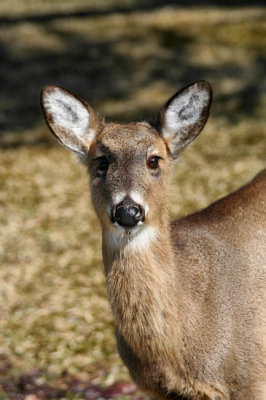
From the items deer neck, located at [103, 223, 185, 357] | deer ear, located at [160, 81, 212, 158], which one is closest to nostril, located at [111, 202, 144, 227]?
deer neck, located at [103, 223, 185, 357]

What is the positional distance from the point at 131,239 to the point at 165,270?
1.17 ft

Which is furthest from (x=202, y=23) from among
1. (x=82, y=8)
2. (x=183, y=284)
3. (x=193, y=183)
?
(x=183, y=284)

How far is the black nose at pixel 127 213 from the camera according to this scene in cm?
452

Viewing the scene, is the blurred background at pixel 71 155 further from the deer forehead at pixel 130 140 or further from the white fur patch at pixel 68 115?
the deer forehead at pixel 130 140

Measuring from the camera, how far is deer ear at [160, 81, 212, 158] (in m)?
5.36

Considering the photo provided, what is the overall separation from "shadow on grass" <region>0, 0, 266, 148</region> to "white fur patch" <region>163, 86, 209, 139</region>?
873cm

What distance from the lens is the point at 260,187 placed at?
19.7ft

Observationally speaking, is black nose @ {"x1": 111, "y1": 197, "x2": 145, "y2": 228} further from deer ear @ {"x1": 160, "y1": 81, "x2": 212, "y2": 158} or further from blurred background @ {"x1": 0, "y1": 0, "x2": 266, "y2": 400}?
blurred background @ {"x1": 0, "y1": 0, "x2": 266, "y2": 400}

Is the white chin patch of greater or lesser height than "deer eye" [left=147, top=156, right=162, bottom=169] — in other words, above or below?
below

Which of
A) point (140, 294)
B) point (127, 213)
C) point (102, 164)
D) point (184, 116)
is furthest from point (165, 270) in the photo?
point (184, 116)

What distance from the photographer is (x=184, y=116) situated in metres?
5.39

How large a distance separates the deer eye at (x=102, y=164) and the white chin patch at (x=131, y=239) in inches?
18.8

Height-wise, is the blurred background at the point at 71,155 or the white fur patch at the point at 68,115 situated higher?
the white fur patch at the point at 68,115

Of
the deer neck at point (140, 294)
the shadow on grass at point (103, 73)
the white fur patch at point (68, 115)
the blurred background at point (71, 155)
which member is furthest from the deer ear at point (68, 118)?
the shadow on grass at point (103, 73)
